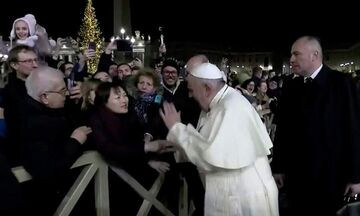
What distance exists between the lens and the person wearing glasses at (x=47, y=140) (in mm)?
3756

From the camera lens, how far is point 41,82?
4.12 m

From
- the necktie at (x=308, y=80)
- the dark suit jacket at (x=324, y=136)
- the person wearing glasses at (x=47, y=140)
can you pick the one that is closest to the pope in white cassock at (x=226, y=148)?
the person wearing glasses at (x=47, y=140)

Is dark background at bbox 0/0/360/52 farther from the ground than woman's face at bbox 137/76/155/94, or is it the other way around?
dark background at bbox 0/0/360/52

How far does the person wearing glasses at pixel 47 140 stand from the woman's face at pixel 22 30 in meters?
2.42

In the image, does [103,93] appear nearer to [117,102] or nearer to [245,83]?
[117,102]

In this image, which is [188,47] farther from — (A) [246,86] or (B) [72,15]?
(A) [246,86]

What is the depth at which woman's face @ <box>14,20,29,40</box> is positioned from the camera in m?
6.41

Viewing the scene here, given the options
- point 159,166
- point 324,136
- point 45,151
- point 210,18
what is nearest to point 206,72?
point 45,151

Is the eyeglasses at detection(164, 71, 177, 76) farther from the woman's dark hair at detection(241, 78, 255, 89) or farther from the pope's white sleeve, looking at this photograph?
the woman's dark hair at detection(241, 78, 255, 89)

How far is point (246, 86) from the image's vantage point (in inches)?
459

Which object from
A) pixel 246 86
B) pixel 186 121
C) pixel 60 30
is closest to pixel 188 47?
pixel 60 30

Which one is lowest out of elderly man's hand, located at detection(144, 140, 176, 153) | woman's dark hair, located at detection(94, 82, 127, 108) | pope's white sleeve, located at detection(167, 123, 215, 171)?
elderly man's hand, located at detection(144, 140, 176, 153)

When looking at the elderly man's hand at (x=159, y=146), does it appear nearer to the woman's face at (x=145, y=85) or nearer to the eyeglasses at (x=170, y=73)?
the woman's face at (x=145, y=85)

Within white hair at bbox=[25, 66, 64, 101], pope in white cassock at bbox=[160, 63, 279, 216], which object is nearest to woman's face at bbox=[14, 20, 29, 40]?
white hair at bbox=[25, 66, 64, 101]
